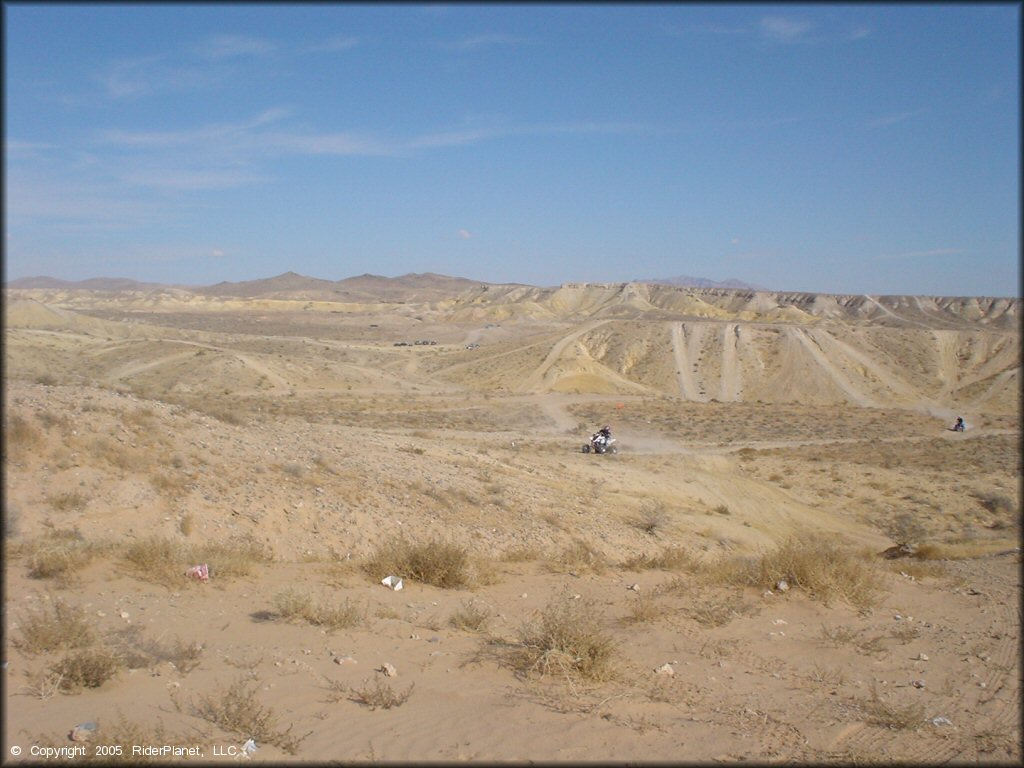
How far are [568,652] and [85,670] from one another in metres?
4.51

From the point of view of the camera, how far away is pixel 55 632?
6.43 m

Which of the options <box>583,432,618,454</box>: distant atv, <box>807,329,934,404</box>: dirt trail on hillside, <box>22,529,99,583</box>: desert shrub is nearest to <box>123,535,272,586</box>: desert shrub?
<box>22,529,99,583</box>: desert shrub

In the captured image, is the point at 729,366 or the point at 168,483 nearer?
the point at 168,483

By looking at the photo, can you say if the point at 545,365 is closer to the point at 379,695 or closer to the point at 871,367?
the point at 871,367

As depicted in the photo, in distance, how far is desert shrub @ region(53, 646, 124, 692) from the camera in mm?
5770

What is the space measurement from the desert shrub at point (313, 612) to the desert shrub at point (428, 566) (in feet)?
5.72

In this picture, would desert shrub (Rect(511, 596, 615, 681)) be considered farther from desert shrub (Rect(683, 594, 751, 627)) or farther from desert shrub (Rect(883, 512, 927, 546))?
desert shrub (Rect(883, 512, 927, 546))

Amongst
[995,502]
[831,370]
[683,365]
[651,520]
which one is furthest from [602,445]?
[831,370]

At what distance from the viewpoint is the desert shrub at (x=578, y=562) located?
1130 cm

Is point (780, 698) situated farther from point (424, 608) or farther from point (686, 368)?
point (686, 368)

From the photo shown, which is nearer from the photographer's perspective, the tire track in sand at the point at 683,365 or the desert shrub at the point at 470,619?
the desert shrub at the point at 470,619

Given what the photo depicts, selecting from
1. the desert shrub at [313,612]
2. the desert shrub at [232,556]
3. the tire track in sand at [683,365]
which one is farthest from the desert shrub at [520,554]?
the tire track in sand at [683,365]

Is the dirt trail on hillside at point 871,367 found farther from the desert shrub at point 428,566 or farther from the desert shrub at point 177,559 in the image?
the desert shrub at point 177,559

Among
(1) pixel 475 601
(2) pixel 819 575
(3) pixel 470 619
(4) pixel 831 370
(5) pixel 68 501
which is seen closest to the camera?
(3) pixel 470 619
